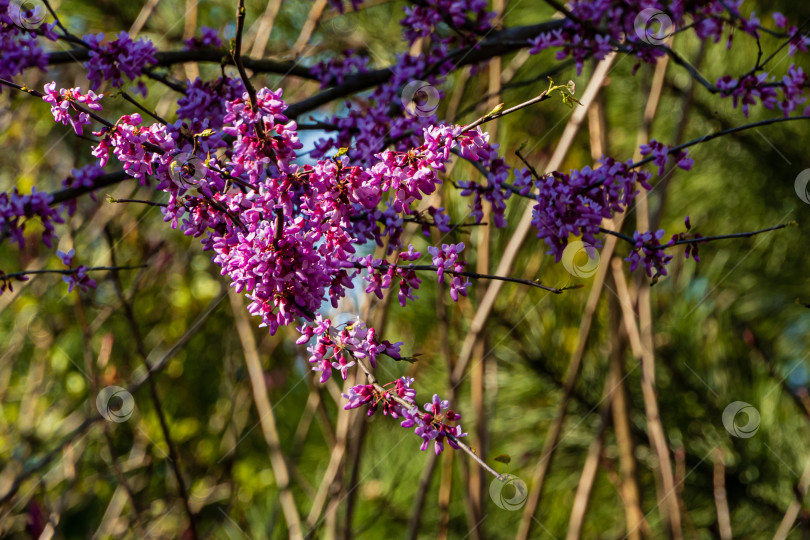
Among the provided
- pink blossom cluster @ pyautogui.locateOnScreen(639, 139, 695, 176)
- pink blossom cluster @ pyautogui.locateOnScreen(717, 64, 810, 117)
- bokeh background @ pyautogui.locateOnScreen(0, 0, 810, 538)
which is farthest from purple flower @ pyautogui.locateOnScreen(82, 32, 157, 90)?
pink blossom cluster @ pyautogui.locateOnScreen(717, 64, 810, 117)

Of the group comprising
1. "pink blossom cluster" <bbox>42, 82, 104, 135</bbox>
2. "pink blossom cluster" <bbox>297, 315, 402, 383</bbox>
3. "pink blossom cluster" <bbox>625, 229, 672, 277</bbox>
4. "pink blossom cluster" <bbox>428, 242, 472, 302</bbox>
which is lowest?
"pink blossom cluster" <bbox>297, 315, 402, 383</bbox>

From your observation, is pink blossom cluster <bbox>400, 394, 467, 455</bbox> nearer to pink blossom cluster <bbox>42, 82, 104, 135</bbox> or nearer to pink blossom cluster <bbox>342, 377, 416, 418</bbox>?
pink blossom cluster <bbox>342, 377, 416, 418</bbox>

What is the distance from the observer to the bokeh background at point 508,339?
2641 millimetres

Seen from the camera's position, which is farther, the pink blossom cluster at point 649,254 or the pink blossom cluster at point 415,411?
the pink blossom cluster at point 649,254

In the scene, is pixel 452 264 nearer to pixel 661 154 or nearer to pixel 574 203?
pixel 574 203

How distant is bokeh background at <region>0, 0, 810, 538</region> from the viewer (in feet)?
8.66

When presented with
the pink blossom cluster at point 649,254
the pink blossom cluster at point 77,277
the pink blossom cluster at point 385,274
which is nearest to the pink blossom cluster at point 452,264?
the pink blossom cluster at point 385,274

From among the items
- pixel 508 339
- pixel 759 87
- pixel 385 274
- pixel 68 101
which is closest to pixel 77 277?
pixel 68 101

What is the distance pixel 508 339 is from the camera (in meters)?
2.96

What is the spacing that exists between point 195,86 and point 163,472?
315cm

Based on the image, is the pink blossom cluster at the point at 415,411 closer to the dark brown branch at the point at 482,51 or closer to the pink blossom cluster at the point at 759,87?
the dark brown branch at the point at 482,51

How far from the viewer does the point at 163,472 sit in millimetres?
4176

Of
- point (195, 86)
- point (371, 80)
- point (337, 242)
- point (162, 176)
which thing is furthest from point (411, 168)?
point (371, 80)

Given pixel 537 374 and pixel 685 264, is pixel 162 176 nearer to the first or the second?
pixel 537 374
